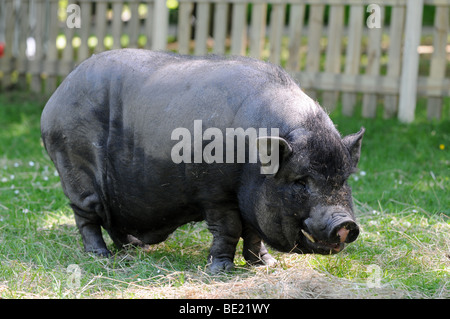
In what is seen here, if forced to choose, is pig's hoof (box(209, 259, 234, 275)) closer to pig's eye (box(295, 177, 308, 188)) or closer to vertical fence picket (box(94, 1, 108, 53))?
pig's eye (box(295, 177, 308, 188))

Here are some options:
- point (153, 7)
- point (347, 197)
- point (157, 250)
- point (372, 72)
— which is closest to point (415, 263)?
point (347, 197)

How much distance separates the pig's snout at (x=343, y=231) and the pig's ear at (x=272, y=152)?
44 centimetres

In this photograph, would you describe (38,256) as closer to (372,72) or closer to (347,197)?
(347,197)

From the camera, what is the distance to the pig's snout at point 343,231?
354 cm

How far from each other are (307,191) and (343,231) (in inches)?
11.6

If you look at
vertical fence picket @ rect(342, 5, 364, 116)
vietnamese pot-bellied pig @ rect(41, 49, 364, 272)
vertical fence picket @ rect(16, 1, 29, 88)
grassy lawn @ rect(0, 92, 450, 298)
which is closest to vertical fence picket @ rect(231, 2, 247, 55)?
vertical fence picket @ rect(342, 5, 364, 116)

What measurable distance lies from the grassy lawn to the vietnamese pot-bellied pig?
22cm

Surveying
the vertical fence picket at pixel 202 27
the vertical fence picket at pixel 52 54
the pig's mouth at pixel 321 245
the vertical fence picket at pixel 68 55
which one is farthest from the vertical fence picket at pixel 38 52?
the pig's mouth at pixel 321 245

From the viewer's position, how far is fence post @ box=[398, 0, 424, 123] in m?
8.09

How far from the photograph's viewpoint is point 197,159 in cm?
395

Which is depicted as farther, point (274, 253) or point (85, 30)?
point (85, 30)

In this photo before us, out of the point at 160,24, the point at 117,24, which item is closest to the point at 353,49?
the point at 160,24

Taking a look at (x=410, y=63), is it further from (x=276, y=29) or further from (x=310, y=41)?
(x=276, y=29)
